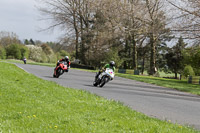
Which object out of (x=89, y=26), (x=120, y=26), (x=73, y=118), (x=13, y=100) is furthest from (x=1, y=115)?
(x=89, y=26)

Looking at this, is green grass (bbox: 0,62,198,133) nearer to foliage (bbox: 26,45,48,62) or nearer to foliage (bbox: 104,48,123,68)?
foliage (bbox: 104,48,123,68)

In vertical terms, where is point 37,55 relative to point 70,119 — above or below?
above

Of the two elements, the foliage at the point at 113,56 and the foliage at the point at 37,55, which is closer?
the foliage at the point at 113,56

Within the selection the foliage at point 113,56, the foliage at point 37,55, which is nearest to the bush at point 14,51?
the foliage at point 37,55

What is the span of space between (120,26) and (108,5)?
358 centimetres

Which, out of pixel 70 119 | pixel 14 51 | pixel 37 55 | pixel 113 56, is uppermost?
pixel 14 51

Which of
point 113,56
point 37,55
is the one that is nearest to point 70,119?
point 113,56

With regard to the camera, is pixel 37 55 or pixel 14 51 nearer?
pixel 14 51

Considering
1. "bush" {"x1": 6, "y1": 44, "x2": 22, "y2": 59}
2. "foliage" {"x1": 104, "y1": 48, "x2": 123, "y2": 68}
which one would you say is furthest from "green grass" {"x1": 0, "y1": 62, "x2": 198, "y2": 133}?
"bush" {"x1": 6, "y1": 44, "x2": 22, "y2": 59}

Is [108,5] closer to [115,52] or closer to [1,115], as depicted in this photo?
[115,52]

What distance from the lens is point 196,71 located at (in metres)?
50.2

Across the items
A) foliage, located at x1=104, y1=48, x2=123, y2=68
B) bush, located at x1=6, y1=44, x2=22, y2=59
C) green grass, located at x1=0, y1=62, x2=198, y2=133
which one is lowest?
green grass, located at x1=0, y1=62, x2=198, y2=133

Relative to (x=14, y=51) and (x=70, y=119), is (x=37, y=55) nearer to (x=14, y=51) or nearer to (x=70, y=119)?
(x=14, y=51)

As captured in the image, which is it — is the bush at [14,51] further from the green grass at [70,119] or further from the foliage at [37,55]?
the green grass at [70,119]
